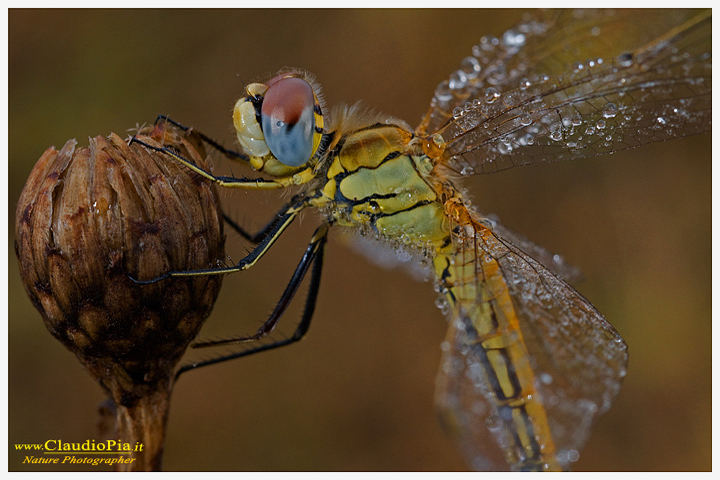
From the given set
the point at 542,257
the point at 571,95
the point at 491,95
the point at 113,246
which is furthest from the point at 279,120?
the point at 542,257

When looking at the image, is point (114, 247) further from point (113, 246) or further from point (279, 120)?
point (279, 120)

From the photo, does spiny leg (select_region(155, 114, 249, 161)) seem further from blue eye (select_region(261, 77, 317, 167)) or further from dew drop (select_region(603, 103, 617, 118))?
dew drop (select_region(603, 103, 617, 118))

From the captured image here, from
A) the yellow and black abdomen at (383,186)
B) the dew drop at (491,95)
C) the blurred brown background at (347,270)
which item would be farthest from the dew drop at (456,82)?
the blurred brown background at (347,270)

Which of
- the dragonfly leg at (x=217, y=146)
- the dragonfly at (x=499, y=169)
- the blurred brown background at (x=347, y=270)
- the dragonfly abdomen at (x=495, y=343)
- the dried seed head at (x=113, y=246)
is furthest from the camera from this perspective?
the blurred brown background at (x=347, y=270)

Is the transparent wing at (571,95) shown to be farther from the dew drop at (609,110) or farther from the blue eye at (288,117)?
the blue eye at (288,117)

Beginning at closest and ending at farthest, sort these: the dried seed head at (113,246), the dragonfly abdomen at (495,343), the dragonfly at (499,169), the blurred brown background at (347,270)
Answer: the dried seed head at (113,246), the dragonfly at (499,169), the dragonfly abdomen at (495,343), the blurred brown background at (347,270)

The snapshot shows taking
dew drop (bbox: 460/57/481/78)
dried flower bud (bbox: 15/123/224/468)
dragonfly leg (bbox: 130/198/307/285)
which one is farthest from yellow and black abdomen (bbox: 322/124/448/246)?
dried flower bud (bbox: 15/123/224/468)
